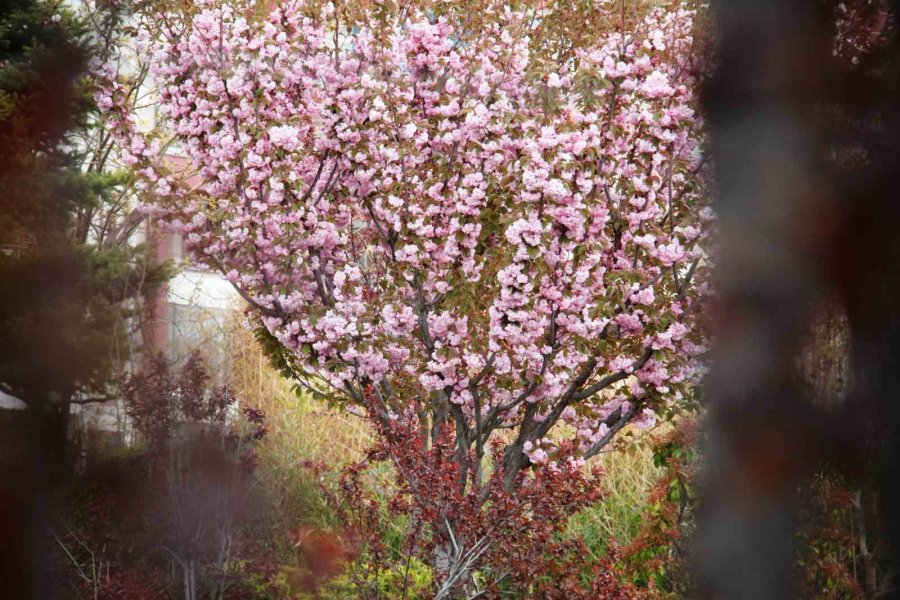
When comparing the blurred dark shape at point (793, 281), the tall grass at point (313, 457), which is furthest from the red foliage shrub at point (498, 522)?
the blurred dark shape at point (793, 281)

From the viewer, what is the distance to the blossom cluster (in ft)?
14.7

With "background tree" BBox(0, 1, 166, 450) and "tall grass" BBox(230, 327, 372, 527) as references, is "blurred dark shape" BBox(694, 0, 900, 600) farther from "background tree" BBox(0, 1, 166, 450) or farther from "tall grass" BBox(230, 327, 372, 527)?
"tall grass" BBox(230, 327, 372, 527)

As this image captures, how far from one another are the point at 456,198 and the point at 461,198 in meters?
0.02

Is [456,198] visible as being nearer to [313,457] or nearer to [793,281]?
[313,457]

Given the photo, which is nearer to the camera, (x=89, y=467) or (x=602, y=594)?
(x=602, y=594)

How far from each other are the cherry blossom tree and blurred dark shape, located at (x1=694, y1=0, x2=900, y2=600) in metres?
3.54

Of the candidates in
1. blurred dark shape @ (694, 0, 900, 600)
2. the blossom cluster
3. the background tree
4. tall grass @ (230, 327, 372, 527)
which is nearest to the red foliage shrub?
the blossom cluster

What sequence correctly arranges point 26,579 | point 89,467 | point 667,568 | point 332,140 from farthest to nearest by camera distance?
point 89,467 → point 667,568 → point 332,140 → point 26,579

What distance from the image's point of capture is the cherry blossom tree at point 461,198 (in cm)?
450

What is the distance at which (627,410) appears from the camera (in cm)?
520

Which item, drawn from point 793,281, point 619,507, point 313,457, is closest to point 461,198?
point 619,507

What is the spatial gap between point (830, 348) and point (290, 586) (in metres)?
5.36

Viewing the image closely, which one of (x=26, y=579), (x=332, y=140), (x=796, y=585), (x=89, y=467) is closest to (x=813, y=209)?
(x=796, y=585)

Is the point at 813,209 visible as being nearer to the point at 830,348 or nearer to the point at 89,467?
the point at 830,348
